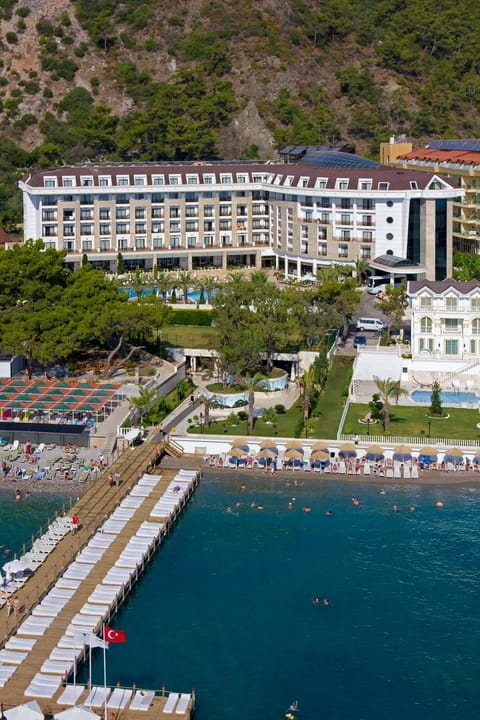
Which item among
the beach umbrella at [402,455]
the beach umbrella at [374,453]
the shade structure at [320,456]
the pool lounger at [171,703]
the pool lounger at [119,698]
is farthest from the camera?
the beach umbrella at [374,453]

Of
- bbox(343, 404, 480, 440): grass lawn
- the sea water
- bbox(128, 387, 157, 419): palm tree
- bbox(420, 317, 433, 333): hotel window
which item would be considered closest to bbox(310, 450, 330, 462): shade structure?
the sea water

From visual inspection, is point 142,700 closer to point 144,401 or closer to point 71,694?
point 71,694

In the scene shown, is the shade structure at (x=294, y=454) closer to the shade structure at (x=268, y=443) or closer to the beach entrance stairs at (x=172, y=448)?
the shade structure at (x=268, y=443)

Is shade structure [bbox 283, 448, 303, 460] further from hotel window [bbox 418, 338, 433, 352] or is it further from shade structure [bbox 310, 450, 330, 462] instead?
hotel window [bbox 418, 338, 433, 352]

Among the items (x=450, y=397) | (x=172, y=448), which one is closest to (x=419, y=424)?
(x=450, y=397)

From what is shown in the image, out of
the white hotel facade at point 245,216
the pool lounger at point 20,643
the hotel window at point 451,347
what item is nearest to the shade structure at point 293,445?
the hotel window at point 451,347
